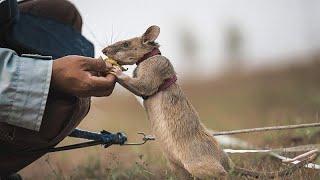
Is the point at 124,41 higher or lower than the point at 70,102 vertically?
higher

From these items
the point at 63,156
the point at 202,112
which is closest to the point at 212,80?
the point at 202,112

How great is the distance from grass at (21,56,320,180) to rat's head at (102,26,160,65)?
0.74 m

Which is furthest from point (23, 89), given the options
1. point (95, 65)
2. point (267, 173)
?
point (267, 173)

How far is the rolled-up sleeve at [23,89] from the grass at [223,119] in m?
1.11

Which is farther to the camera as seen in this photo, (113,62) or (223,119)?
(223,119)

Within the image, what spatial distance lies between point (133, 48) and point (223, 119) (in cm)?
475

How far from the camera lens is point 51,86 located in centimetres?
287

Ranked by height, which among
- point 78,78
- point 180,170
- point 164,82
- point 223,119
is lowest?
point 223,119

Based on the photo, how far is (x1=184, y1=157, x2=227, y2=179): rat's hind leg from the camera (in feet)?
10.1

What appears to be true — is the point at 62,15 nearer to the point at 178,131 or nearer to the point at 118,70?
the point at 118,70

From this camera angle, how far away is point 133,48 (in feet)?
11.1

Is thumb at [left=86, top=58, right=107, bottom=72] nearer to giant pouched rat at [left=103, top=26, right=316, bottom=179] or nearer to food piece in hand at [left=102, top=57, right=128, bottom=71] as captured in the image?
giant pouched rat at [left=103, top=26, right=316, bottom=179]

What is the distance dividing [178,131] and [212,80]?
38.7ft

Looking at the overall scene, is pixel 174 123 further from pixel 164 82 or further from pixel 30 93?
pixel 30 93
